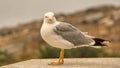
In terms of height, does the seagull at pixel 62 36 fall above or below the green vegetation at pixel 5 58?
above

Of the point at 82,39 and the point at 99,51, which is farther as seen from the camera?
the point at 99,51

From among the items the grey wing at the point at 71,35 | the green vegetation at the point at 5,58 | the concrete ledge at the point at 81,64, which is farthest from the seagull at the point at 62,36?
the green vegetation at the point at 5,58

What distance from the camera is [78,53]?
7.28 m

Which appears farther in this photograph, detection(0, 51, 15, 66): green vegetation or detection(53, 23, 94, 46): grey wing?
detection(0, 51, 15, 66): green vegetation

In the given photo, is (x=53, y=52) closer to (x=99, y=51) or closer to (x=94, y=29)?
(x=99, y=51)

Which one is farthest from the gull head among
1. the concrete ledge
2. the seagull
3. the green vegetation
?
the green vegetation

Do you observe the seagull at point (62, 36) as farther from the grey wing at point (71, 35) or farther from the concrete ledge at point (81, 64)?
the concrete ledge at point (81, 64)

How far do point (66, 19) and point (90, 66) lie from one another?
881 cm

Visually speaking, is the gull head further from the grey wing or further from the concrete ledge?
the concrete ledge

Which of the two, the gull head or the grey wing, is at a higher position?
the gull head

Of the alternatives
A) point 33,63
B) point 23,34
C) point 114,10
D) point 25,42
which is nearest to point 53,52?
point 33,63

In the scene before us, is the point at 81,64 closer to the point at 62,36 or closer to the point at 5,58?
the point at 62,36

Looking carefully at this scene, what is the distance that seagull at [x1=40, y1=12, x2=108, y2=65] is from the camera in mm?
3543

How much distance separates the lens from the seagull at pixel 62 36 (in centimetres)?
354
